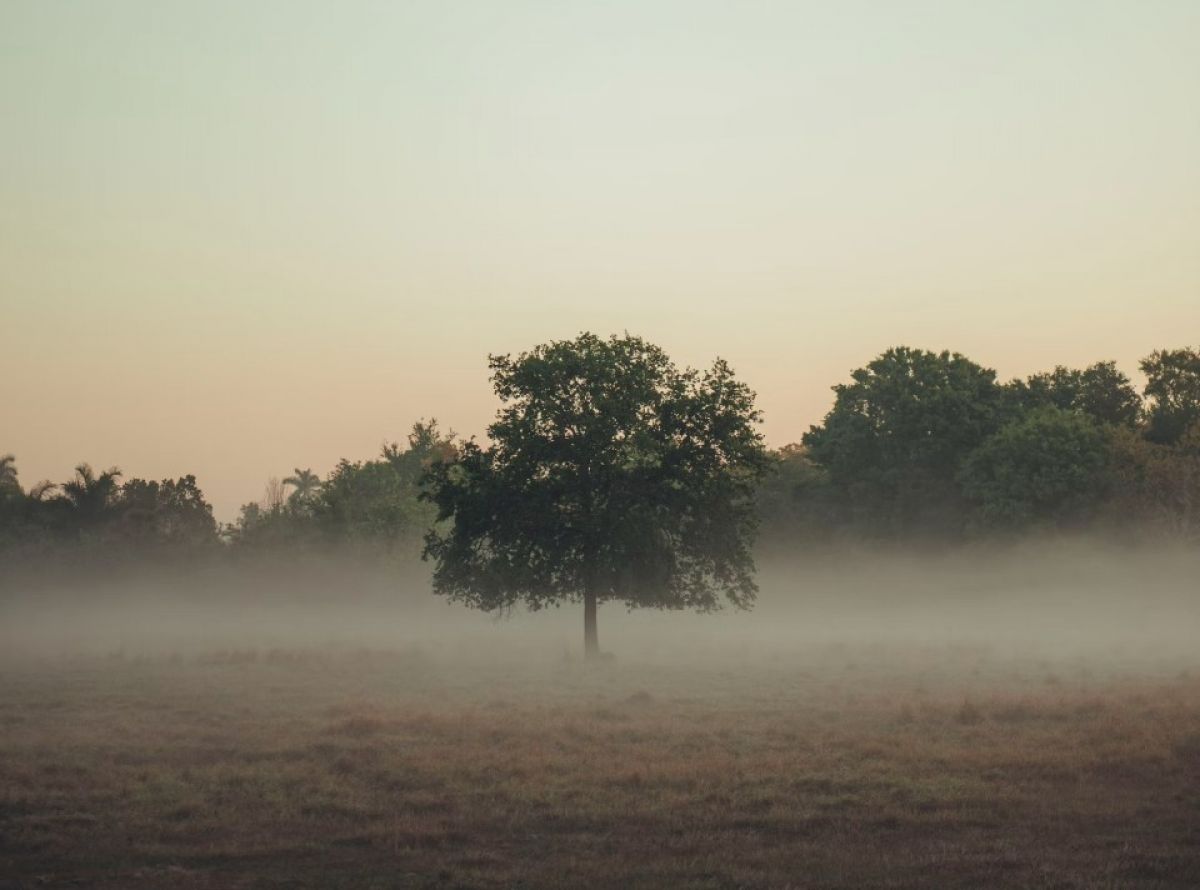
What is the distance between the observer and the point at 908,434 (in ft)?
341

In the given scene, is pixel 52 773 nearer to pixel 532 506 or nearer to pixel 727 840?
pixel 727 840

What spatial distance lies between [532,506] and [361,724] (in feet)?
70.3

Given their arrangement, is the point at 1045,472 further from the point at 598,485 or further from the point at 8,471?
the point at 8,471

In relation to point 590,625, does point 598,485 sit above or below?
above

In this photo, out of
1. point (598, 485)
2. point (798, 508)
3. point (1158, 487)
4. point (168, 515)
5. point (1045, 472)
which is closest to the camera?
point (598, 485)

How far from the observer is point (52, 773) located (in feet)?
67.5

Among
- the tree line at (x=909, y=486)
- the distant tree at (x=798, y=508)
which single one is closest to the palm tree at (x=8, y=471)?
the tree line at (x=909, y=486)

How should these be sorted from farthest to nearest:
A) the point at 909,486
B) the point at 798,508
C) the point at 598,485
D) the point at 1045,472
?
the point at 798,508
the point at 909,486
the point at 1045,472
the point at 598,485

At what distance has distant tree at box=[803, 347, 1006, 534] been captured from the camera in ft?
329

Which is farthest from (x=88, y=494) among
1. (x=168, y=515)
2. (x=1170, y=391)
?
(x=1170, y=391)

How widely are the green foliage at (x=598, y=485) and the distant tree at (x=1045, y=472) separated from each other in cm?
4433

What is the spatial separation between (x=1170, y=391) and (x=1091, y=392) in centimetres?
696

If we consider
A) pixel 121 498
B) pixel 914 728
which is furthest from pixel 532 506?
pixel 121 498

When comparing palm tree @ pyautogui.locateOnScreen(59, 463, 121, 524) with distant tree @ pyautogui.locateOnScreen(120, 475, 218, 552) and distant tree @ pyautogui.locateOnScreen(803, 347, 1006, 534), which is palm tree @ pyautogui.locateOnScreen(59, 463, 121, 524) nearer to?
distant tree @ pyautogui.locateOnScreen(120, 475, 218, 552)
